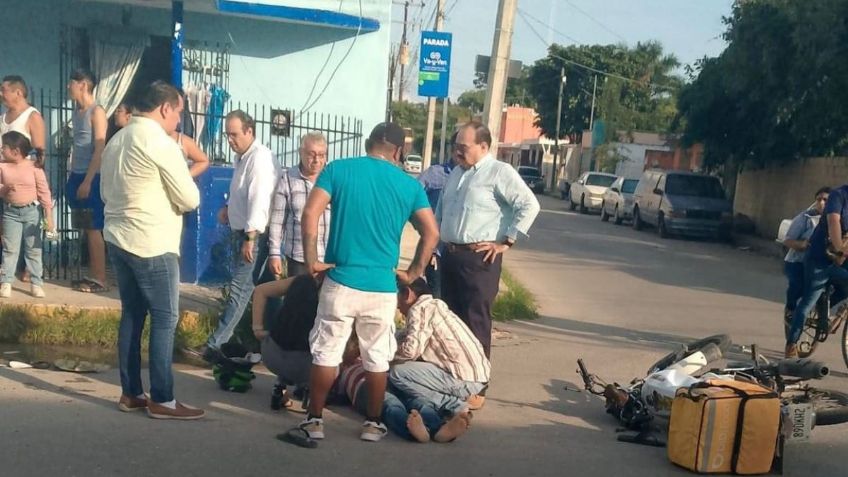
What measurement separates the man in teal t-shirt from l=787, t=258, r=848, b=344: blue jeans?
170 inches

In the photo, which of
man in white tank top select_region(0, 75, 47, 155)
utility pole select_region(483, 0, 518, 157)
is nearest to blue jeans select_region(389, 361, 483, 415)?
man in white tank top select_region(0, 75, 47, 155)

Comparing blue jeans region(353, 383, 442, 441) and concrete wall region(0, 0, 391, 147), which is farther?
concrete wall region(0, 0, 391, 147)

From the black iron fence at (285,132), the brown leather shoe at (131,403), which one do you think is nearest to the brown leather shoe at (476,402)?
the brown leather shoe at (131,403)

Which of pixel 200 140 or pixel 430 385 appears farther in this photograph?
pixel 200 140

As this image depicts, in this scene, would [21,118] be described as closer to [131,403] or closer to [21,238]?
[21,238]

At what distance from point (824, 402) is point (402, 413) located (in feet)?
8.52

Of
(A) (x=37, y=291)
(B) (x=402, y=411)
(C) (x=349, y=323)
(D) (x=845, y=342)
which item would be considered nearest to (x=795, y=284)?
(D) (x=845, y=342)

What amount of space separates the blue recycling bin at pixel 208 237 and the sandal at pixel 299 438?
4464 millimetres

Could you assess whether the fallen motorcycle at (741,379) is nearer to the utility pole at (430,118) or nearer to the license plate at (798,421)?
the license plate at (798,421)

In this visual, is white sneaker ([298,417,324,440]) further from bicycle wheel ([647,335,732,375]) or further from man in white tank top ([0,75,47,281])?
man in white tank top ([0,75,47,281])

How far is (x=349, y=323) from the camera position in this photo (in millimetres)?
5656

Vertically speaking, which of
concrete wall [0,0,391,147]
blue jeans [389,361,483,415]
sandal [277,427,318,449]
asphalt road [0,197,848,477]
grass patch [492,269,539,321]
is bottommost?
grass patch [492,269,539,321]

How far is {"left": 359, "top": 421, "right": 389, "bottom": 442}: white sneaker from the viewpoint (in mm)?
5797

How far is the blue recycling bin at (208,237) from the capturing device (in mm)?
10023
